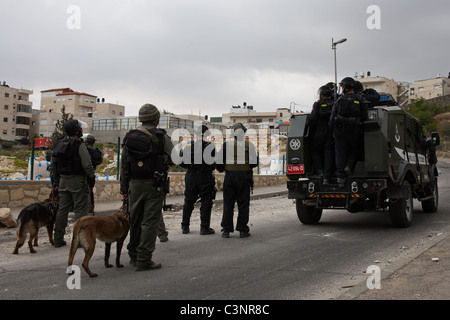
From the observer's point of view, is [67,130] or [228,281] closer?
[228,281]

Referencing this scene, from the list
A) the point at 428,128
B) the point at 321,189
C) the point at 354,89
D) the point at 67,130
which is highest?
the point at 428,128

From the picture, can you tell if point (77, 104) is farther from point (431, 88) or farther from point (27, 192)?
point (27, 192)

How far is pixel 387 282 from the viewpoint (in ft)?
14.8

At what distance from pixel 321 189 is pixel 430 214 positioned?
4.43 meters

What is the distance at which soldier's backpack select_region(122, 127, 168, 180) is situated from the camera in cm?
517

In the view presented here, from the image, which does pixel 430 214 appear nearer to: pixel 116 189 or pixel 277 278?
pixel 277 278

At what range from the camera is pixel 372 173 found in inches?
309

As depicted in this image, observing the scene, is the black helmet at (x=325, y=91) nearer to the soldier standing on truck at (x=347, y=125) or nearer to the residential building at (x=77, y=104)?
the soldier standing on truck at (x=347, y=125)

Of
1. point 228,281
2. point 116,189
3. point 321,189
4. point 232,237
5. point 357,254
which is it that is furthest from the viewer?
point 116,189

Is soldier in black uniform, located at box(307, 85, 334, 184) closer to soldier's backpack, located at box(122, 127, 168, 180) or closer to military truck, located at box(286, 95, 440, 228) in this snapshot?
military truck, located at box(286, 95, 440, 228)

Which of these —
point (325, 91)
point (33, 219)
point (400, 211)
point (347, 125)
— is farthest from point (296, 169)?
point (33, 219)
